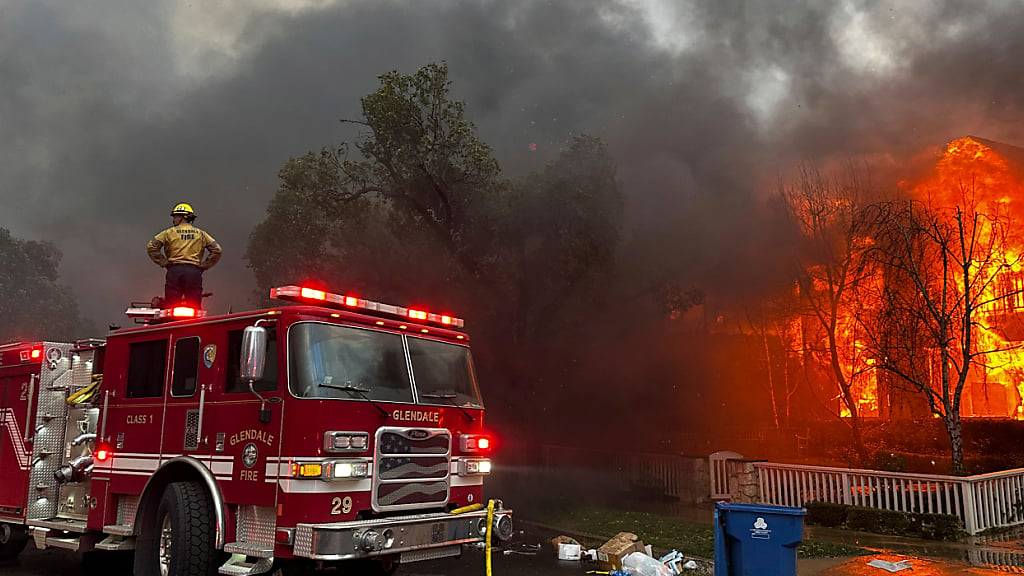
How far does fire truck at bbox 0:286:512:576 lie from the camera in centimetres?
530

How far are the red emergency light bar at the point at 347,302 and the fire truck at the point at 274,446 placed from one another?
14 mm

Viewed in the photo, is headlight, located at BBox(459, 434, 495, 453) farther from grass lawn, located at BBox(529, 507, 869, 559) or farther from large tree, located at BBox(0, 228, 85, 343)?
large tree, located at BBox(0, 228, 85, 343)

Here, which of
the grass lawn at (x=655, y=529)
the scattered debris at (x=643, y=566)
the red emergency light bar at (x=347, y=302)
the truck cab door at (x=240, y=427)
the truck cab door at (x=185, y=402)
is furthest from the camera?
the grass lawn at (x=655, y=529)

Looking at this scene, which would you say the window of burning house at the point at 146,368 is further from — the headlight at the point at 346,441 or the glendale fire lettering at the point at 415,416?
the glendale fire lettering at the point at 415,416

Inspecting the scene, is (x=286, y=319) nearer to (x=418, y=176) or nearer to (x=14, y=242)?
(x=418, y=176)

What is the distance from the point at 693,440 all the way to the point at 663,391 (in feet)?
7.66

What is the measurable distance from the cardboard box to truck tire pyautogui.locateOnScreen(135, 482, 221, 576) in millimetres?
3643

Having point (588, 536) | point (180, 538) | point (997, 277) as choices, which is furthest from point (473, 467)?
point (997, 277)

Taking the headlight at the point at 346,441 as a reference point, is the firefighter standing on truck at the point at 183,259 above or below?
above

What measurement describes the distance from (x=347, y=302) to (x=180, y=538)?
7.01 feet

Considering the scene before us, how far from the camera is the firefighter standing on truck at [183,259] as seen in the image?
7961mm

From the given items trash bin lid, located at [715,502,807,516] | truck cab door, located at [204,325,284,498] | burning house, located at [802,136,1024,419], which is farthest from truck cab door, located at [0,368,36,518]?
burning house, located at [802,136,1024,419]

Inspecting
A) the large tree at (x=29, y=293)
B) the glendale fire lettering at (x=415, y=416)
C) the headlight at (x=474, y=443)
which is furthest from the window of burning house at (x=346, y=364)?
the large tree at (x=29, y=293)

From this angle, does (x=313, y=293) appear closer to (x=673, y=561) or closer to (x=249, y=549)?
(x=249, y=549)
